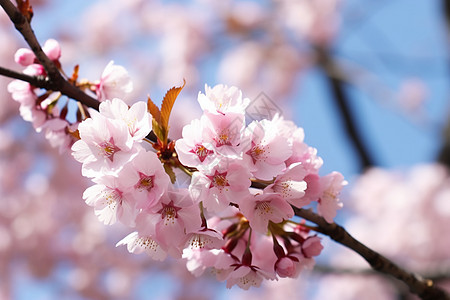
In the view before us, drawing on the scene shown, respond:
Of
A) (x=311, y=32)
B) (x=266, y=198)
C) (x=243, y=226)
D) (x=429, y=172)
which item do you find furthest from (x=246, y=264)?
(x=311, y=32)

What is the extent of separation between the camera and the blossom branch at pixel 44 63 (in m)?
0.82

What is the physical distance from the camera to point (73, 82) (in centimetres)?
101

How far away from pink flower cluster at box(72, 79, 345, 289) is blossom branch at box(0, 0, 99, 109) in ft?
0.48

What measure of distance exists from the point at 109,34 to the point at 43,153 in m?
2.21

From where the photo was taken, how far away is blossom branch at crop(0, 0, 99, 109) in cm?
82

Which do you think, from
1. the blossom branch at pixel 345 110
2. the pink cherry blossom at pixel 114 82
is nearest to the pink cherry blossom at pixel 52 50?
the pink cherry blossom at pixel 114 82

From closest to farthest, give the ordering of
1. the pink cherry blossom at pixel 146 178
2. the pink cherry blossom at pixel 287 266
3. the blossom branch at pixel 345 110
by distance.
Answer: the pink cherry blossom at pixel 146 178 → the pink cherry blossom at pixel 287 266 → the blossom branch at pixel 345 110

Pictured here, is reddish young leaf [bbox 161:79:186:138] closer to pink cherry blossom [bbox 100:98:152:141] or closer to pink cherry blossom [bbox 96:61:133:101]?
pink cherry blossom [bbox 100:98:152:141]

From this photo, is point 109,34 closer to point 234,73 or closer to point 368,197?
point 234,73

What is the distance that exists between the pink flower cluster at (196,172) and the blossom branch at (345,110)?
364 cm

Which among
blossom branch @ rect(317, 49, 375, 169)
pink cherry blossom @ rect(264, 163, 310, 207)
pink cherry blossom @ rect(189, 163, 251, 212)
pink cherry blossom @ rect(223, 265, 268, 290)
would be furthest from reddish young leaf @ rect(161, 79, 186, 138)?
blossom branch @ rect(317, 49, 375, 169)

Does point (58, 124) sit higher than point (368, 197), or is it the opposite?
point (58, 124)

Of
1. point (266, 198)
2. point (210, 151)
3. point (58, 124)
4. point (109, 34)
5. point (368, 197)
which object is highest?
point (109, 34)

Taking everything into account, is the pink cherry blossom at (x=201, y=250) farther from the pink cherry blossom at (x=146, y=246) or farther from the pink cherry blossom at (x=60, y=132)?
the pink cherry blossom at (x=60, y=132)
